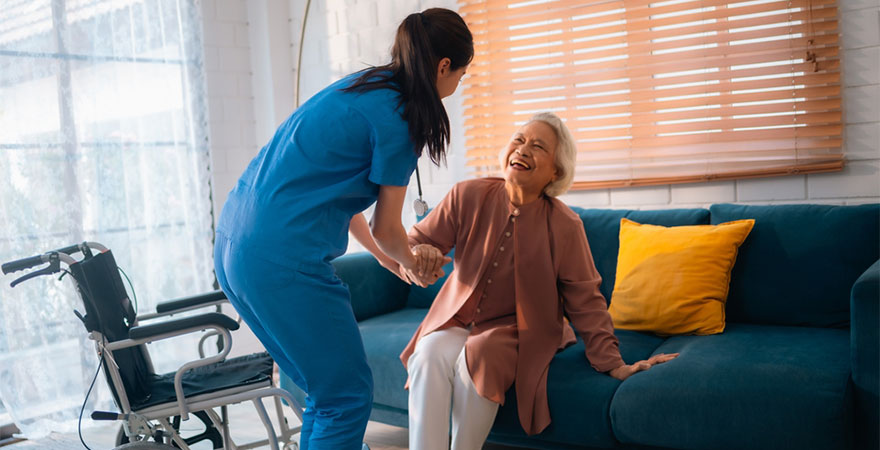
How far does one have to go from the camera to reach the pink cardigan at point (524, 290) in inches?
86.4

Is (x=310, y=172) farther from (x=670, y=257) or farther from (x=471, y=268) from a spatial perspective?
(x=670, y=257)

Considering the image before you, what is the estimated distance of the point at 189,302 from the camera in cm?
249

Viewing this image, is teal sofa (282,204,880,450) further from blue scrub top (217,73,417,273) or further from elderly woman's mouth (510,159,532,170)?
blue scrub top (217,73,417,273)

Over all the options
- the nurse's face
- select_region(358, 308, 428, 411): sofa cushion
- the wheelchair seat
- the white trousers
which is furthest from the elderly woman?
the nurse's face

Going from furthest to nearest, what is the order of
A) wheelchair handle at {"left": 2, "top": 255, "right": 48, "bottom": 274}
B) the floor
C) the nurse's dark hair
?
the floor → wheelchair handle at {"left": 2, "top": 255, "right": 48, "bottom": 274} → the nurse's dark hair

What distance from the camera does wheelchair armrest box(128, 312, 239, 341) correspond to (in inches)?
79.6

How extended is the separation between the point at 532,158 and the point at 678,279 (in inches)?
24.0

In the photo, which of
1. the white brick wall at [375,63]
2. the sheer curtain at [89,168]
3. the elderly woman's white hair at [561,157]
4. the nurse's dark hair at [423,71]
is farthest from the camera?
the sheer curtain at [89,168]

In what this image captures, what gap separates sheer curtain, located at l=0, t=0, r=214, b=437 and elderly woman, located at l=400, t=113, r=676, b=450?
5.46ft

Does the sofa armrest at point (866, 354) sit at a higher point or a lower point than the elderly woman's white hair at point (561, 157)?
lower

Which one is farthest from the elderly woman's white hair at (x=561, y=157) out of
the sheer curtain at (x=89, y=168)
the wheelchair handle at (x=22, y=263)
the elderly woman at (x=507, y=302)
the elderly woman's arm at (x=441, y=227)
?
the sheer curtain at (x=89, y=168)

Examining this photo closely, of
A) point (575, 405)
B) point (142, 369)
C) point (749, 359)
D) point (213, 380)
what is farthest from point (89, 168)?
point (749, 359)

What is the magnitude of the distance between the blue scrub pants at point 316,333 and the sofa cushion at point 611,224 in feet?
4.10

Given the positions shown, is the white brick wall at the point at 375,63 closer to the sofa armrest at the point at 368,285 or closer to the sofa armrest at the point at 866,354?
the sofa armrest at the point at 368,285
